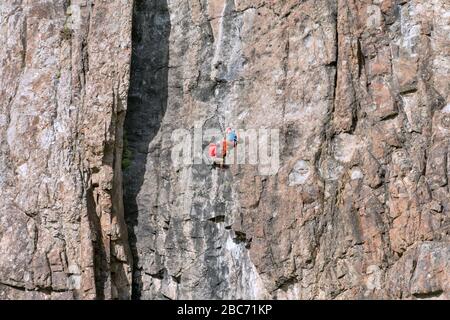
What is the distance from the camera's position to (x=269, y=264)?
14.0 metres

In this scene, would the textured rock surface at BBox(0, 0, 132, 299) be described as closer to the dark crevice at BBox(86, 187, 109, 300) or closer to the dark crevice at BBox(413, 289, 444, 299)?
the dark crevice at BBox(86, 187, 109, 300)

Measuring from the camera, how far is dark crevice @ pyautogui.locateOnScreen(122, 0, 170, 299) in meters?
15.1

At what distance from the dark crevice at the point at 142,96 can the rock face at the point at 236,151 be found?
0.13ft

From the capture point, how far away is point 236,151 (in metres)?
14.6

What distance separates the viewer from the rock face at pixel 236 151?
13.6 m

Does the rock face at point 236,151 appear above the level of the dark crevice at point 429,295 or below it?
above

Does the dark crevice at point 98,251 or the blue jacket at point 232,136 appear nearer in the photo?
the dark crevice at point 98,251

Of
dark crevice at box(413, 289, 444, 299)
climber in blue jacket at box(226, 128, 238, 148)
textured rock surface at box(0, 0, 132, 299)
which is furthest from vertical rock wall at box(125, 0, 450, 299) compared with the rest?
textured rock surface at box(0, 0, 132, 299)

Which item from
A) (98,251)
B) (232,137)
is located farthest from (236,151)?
(98,251)

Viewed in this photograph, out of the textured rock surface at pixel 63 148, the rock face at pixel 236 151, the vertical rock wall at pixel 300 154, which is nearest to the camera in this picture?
the vertical rock wall at pixel 300 154

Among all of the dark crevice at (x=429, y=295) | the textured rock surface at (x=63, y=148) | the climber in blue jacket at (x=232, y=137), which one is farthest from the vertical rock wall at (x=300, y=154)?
the textured rock surface at (x=63, y=148)

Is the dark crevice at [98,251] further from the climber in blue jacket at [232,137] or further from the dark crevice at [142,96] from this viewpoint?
the climber in blue jacket at [232,137]

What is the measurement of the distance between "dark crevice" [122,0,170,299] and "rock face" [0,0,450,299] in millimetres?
39

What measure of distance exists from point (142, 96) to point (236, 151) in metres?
2.27
